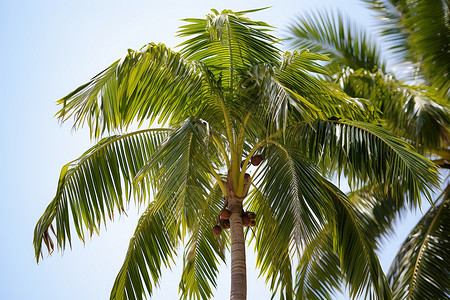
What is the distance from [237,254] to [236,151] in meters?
1.11

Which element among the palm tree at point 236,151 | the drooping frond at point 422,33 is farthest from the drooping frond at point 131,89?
the drooping frond at point 422,33

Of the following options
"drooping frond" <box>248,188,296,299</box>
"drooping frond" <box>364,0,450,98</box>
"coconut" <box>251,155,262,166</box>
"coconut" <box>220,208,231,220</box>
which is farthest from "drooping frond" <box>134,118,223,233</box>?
"drooping frond" <box>364,0,450,98</box>

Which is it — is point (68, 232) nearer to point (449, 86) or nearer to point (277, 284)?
point (277, 284)

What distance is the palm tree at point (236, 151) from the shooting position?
6.00m

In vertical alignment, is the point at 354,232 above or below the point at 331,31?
below

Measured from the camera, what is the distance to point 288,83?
6375 millimetres

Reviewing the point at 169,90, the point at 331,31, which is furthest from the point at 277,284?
Result: the point at 331,31

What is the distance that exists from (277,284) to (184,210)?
1.92m

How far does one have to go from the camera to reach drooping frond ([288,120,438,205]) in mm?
5883

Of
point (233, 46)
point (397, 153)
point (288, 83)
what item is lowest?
point (397, 153)

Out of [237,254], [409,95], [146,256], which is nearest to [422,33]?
[409,95]

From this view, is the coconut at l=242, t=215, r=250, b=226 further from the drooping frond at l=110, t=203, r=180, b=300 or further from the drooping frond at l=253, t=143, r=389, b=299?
the drooping frond at l=110, t=203, r=180, b=300

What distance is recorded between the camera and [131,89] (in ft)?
21.0

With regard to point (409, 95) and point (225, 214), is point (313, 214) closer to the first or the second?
point (225, 214)
